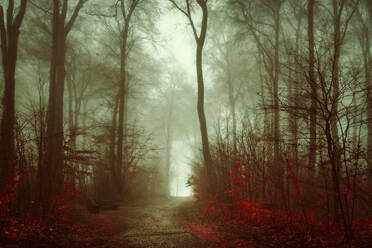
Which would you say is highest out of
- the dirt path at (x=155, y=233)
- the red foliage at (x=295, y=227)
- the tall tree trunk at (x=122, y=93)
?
the tall tree trunk at (x=122, y=93)

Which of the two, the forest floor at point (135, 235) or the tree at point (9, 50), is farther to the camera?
the tree at point (9, 50)

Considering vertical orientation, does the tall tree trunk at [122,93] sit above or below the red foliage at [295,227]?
above

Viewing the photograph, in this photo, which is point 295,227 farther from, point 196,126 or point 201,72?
point 196,126

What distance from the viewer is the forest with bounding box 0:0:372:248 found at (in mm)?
5262

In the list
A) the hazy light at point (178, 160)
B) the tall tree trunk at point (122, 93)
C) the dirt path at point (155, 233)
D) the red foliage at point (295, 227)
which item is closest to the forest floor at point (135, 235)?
the dirt path at point (155, 233)

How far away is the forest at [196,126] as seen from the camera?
5.26m

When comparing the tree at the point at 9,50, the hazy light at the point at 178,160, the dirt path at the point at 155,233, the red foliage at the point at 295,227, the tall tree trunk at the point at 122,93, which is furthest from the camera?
the hazy light at the point at 178,160

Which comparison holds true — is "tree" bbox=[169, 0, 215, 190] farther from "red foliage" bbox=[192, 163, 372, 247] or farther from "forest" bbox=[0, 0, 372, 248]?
"red foliage" bbox=[192, 163, 372, 247]

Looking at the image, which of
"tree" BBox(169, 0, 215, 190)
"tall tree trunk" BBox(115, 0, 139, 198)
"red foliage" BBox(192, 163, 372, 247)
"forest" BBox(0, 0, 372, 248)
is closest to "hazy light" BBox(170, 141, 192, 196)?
"forest" BBox(0, 0, 372, 248)

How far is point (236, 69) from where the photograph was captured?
18.5 metres

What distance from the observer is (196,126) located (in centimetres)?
2655

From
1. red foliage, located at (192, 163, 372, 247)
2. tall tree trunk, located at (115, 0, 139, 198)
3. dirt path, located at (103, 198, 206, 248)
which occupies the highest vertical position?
tall tree trunk, located at (115, 0, 139, 198)

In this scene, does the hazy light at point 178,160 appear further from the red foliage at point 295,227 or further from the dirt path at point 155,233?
the red foliage at point 295,227

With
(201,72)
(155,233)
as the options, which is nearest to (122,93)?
(201,72)
